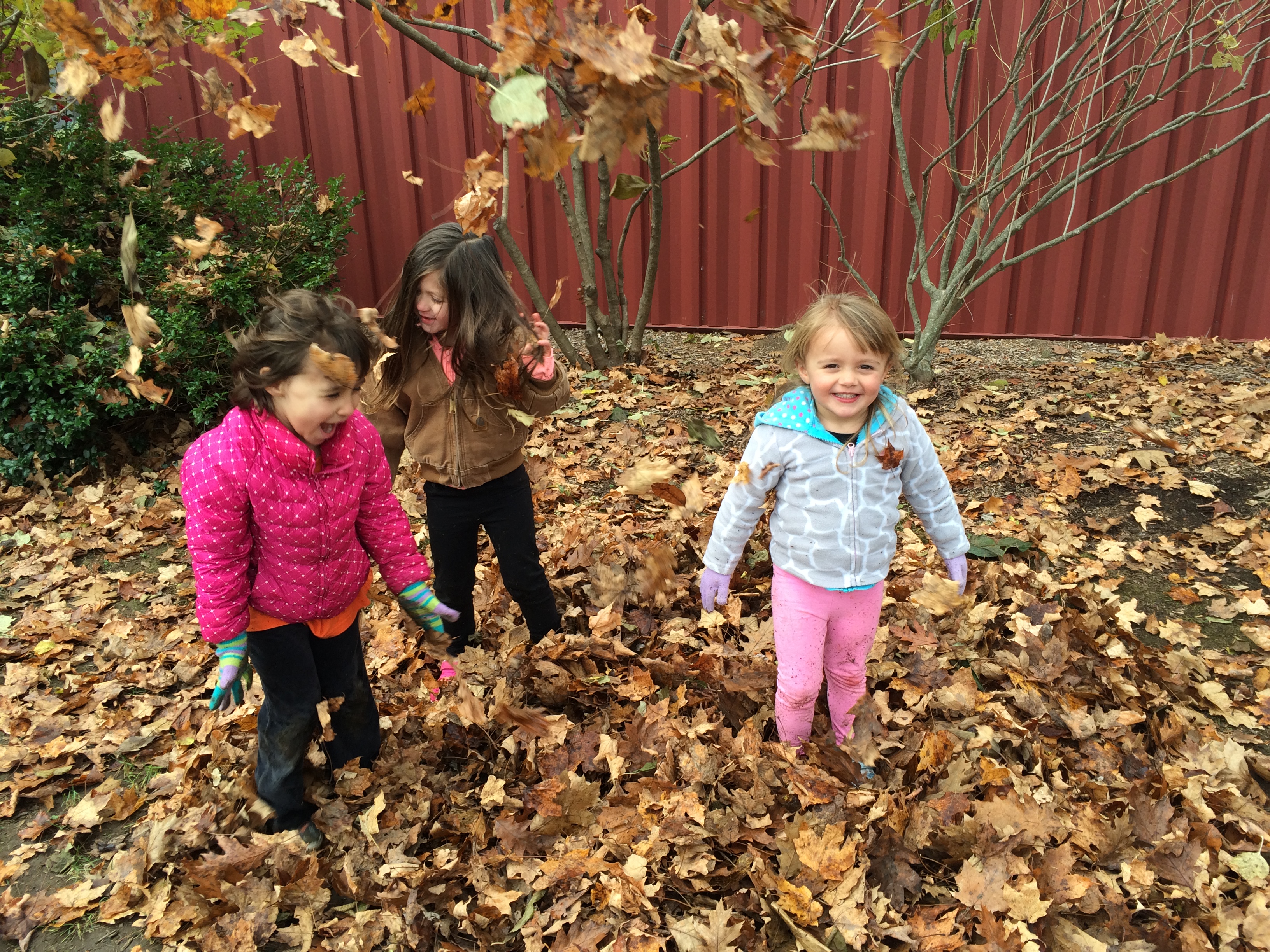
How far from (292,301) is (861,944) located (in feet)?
6.98

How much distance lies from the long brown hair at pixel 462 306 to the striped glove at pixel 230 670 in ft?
3.24

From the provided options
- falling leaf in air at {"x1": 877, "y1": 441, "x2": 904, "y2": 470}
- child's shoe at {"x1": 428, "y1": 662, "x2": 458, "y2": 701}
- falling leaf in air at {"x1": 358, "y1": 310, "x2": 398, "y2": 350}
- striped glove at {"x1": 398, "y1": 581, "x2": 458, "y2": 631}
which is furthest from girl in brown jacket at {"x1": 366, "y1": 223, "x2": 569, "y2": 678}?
falling leaf in air at {"x1": 877, "y1": 441, "x2": 904, "y2": 470}

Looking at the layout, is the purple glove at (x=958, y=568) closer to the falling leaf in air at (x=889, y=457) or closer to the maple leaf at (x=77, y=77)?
the falling leaf in air at (x=889, y=457)

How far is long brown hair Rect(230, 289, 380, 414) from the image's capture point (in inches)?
80.3

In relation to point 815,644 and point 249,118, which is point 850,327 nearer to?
point 815,644

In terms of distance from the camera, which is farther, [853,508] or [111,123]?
[853,508]

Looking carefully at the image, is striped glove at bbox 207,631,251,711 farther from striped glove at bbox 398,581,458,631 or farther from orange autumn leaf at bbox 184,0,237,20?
orange autumn leaf at bbox 184,0,237,20

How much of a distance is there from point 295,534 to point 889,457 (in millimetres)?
1566

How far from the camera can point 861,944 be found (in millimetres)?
2066

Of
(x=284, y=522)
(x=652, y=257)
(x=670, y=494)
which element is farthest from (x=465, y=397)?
(x=652, y=257)

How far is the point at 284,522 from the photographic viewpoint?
215 centimetres

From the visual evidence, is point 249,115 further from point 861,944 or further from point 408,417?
point 861,944

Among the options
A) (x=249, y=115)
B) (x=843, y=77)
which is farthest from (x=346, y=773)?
(x=843, y=77)

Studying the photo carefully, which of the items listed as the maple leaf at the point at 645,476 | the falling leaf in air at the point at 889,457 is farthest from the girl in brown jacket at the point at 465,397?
the maple leaf at the point at 645,476
